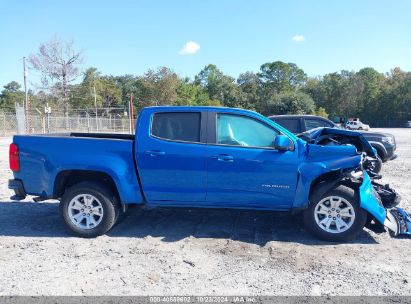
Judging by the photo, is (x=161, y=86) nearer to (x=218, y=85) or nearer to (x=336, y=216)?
(x=218, y=85)

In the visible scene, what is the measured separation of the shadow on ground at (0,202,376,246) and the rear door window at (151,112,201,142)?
1.44 metres

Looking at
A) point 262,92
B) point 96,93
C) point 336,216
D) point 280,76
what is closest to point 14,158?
point 336,216

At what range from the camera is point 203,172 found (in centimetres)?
555

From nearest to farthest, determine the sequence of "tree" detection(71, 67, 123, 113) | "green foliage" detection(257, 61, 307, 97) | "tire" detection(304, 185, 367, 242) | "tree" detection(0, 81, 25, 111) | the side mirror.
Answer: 1. the side mirror
2. "tire" detection(304, 185, 367, 242)
3. "tree" detection(71, 67, 123, 113)
4. "tree" detection(0, 81, 25, 111)
5. "green foliage" detection(257, 61, 307, 97)

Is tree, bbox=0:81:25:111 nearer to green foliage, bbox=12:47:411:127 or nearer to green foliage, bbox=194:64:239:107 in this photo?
green foliage, bbox=12:47:411:127

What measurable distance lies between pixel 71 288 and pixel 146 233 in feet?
6.31

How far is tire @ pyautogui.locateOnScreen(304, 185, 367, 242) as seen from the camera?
5.45 m

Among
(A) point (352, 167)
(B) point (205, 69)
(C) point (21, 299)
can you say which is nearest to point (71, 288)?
(C) point (21, 299)

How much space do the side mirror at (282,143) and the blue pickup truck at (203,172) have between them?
1 centimetres

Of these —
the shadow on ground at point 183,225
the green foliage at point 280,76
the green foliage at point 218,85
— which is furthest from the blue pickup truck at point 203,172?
the green foliage at point 280,76

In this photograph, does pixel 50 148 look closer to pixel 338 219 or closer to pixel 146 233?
pixel 146 233

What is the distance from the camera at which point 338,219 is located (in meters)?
5.52

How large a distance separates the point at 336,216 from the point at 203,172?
1937 mm

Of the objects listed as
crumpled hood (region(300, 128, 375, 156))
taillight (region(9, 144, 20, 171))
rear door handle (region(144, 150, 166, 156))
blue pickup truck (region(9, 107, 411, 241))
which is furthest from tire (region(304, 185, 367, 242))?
taillight (region(9, 144, 20, 171))
